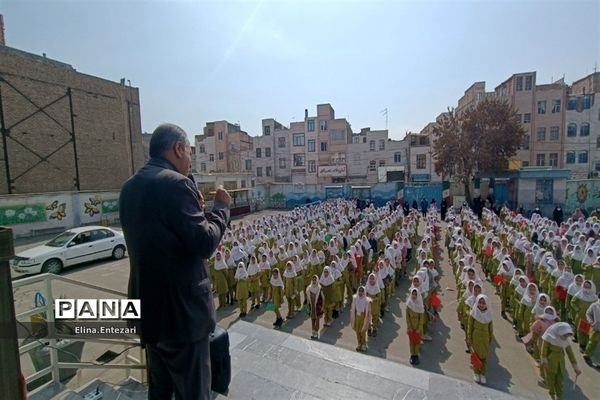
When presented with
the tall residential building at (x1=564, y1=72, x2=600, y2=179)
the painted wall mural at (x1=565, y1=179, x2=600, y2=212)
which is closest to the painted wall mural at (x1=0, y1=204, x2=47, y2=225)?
the painted wall mural at (x1=565, y1=179, x2=600, y2=212)

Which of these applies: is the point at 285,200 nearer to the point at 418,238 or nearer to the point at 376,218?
→ the point at 376,218

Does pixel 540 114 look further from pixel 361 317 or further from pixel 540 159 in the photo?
pixel 361 317

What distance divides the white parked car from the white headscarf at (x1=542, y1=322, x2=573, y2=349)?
509 inches

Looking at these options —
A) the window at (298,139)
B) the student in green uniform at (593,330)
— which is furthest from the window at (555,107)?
the student in green uniform at (593,330)

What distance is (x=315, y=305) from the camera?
23.2 feet

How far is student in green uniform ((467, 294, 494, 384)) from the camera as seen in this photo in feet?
17.2

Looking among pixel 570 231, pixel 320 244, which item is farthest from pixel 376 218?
pixel 570 231

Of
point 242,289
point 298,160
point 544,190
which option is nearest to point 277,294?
point 242,289

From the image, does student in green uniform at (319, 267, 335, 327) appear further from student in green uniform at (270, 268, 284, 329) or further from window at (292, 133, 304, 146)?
window at (292, 133, 304, 146)

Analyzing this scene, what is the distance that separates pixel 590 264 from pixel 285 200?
27.6 m

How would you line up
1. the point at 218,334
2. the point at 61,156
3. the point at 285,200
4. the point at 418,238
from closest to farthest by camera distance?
the point at 218,334, the point at 418,238, the point at 61,156, the point at 285,200

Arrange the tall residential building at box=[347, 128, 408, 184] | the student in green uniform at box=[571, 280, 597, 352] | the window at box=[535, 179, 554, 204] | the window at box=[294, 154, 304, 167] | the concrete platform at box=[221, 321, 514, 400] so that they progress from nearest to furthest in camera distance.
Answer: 1. the concrete platform at box=[221, 321, 514, 400]
2. the student in green uniform at box=[571, 280, 597, 352]
3. the window at box=[535, 179, 554, 204]
4. the tall residential building at box=[347, 128, 408, 184]
5. the window at box=[294, 154, 304, 167]

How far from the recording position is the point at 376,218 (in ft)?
60.4

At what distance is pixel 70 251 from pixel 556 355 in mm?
14267
